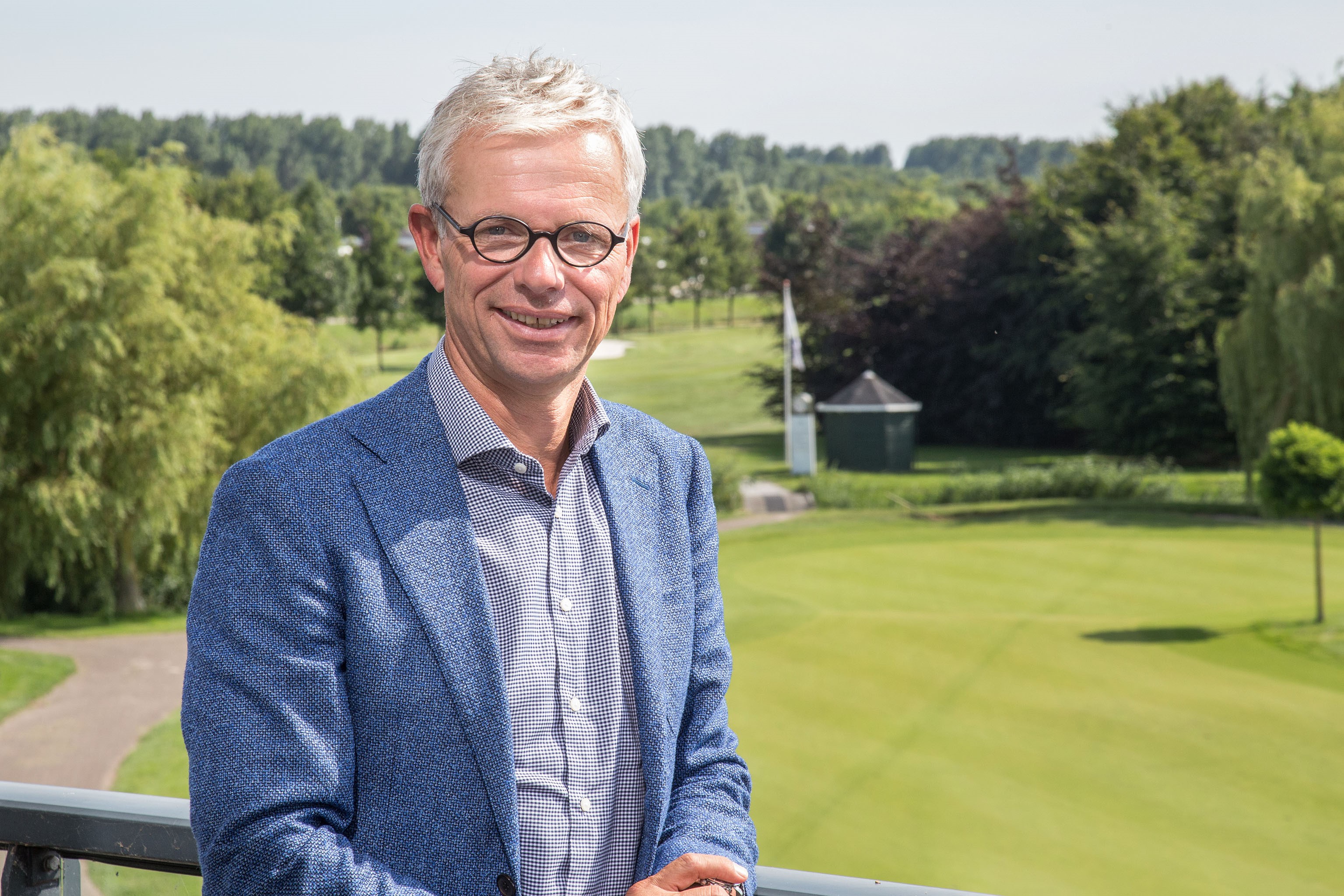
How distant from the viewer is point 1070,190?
105ft

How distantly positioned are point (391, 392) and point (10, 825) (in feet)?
2.64

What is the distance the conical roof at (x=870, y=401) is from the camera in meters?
26.1

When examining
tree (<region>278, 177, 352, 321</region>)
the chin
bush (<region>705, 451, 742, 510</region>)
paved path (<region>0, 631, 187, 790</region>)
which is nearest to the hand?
the chin

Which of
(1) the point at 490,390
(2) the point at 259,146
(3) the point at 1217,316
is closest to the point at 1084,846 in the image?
(1) the point at 490,390

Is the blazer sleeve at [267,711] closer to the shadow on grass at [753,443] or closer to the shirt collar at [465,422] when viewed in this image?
the shirt collar at [465,422]

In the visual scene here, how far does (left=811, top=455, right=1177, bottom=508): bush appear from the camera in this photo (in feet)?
62.5

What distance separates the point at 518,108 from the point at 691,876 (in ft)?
3.08

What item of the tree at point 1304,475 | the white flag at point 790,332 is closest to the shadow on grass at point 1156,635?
the tree at point 1304,475

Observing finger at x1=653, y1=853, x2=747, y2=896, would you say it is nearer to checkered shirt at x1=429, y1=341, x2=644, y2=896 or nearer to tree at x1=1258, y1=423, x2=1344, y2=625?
checkered shirt at x1=429, y1=341, x2=644, y2=896

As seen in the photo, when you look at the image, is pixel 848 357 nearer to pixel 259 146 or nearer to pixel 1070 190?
pixel 1070 190

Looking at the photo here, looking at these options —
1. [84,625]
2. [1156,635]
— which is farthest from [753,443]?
[1156,635]

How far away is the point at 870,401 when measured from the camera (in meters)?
26.2

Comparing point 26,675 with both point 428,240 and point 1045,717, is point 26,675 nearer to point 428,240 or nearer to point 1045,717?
point 1045,717

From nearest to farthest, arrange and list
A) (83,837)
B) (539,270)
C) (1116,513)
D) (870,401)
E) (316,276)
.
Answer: (539,270) < (83,837) < (1116,513) < (870,401) < (316,276)
